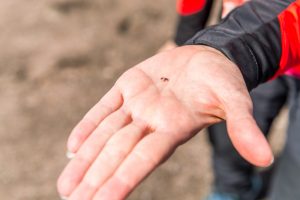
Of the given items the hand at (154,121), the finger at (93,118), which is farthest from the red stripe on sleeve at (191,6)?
the finger at (93,118)

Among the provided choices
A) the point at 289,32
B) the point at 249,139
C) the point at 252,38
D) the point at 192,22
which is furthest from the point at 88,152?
the point at 192,22

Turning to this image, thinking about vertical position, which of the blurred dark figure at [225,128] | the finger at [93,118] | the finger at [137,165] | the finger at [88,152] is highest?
the finger at [93,118]

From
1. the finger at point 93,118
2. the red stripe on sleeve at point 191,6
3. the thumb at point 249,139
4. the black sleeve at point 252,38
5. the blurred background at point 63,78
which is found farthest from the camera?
the blurred background at point 63,78

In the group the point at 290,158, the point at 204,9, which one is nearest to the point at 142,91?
the point at 204,9

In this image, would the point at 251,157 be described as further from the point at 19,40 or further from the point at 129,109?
the point at 19,40

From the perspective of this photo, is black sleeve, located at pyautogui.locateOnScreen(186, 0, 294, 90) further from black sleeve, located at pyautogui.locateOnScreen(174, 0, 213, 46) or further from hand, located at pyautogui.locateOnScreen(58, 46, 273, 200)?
black sleeve, located at pyautogui.locateOnScreen(174, 0, 213, 46)

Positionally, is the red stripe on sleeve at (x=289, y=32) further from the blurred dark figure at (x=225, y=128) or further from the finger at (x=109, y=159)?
the finger at (x=109, y=159)

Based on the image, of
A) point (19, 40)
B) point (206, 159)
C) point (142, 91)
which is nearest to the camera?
point (142, 91)
